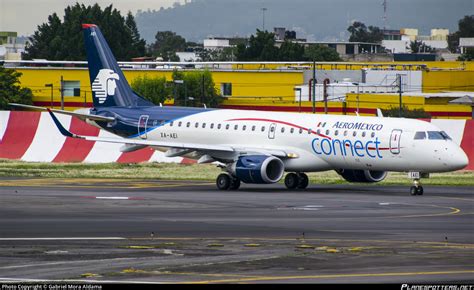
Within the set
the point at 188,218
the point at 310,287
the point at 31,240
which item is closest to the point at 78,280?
the point at 310,287

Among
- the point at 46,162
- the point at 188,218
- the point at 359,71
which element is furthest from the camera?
the point at 359,71

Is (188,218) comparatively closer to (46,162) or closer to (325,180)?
(325,180)

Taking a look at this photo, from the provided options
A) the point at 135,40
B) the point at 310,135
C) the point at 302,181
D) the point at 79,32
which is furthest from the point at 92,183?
the point at 135,40

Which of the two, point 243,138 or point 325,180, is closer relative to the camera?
point 243,138

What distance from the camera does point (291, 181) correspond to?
46.0 meters

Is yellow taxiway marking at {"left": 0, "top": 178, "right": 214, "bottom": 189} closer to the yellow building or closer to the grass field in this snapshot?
the grass field

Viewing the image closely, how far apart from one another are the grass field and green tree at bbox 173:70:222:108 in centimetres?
4562

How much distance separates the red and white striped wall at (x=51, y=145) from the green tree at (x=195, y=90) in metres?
43.0

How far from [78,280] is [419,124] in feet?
78.9

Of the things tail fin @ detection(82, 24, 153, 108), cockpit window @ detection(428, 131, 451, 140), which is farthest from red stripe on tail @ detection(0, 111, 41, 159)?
cockpit window @ detection(428, 131, 451, 140)

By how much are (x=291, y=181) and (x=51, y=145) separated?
50.5 ft

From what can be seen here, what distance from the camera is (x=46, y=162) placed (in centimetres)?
5628

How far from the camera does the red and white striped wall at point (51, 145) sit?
185ft

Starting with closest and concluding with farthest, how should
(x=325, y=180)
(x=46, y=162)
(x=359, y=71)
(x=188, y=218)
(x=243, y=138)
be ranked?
(x=188, y=218) → (x=243, y=138) → (x=325, y=180) → (x=46, y=162) → (x=359, y=71)
